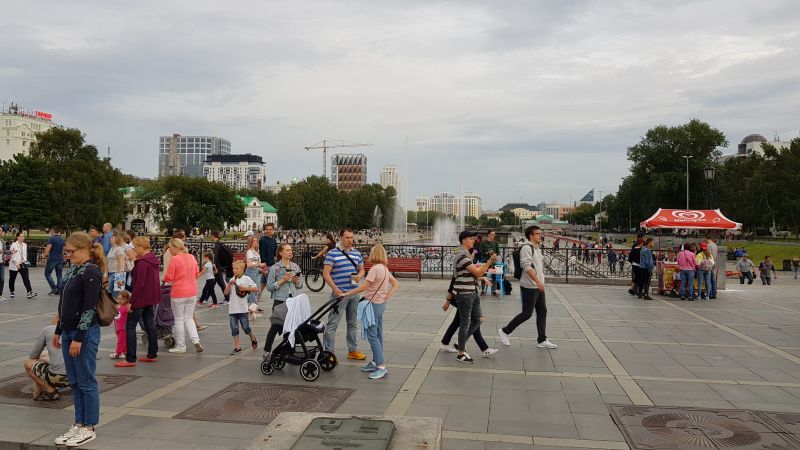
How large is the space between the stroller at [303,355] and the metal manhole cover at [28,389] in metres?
1.81

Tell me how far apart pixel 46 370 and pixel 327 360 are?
3.30 m

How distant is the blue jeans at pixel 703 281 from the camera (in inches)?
675

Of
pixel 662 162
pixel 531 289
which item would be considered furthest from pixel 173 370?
pixel 662 162

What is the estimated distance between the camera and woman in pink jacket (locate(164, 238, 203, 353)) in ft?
29.2

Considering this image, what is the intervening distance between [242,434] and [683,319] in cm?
1091

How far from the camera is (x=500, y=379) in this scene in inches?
302

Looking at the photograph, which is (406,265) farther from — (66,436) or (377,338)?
(66,436)

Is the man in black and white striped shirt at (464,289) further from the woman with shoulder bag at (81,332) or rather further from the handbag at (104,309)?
the woman with shoulder bag at (81,332)

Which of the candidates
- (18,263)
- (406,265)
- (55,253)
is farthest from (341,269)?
(406,265)

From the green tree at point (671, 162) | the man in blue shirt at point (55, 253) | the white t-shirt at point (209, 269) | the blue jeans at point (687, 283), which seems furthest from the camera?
the green tree at point (671, 162)

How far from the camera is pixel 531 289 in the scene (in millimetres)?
9430

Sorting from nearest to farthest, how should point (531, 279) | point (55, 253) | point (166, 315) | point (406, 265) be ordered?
1. point (531, 279)
2. point (166, 315)
3. point (55, 253)
4. point (406, 265)

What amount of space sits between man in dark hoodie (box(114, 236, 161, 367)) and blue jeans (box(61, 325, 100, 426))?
305 cm

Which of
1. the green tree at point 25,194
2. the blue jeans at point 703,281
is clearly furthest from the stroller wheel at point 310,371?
the green tree at point 25,194
